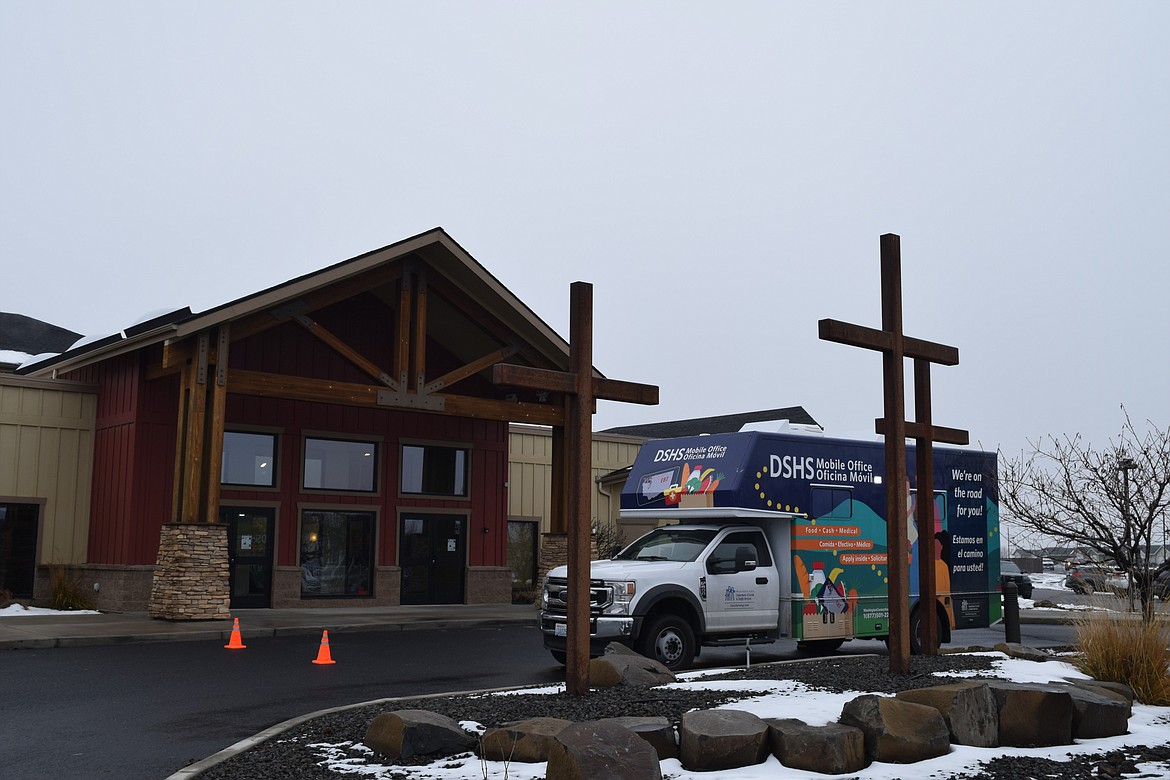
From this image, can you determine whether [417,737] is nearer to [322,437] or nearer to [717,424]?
[322,437]

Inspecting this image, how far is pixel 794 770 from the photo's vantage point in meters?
7.23

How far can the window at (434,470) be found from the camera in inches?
1069

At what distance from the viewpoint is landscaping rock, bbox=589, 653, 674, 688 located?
10273mm

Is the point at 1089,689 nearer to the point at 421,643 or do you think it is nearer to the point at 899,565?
the point at 899,565

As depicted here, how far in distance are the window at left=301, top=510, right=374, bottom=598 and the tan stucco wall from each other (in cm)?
462

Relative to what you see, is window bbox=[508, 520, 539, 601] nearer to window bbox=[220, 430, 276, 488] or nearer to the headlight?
window bbox=[220, 430, 276, 488]

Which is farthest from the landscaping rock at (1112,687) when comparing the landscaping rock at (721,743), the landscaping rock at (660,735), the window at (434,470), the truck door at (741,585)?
the window at (434,470)

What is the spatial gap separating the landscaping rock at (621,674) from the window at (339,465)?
52.7ft

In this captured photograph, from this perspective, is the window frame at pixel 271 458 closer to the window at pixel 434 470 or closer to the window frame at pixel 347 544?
the window frame at pixel 347 544

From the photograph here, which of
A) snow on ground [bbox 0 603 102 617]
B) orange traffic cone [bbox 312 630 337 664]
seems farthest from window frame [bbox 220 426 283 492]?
orange traffic cone [bbox 312 630 337 664]

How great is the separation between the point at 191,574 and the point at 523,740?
1460cm

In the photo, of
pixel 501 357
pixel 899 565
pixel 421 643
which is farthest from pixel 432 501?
pixel 899 565

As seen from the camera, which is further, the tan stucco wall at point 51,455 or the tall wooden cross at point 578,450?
the tan stucco wall at point 51,455

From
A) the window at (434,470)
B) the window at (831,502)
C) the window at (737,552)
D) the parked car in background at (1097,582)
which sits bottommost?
the parked car in background at (1097,582)
